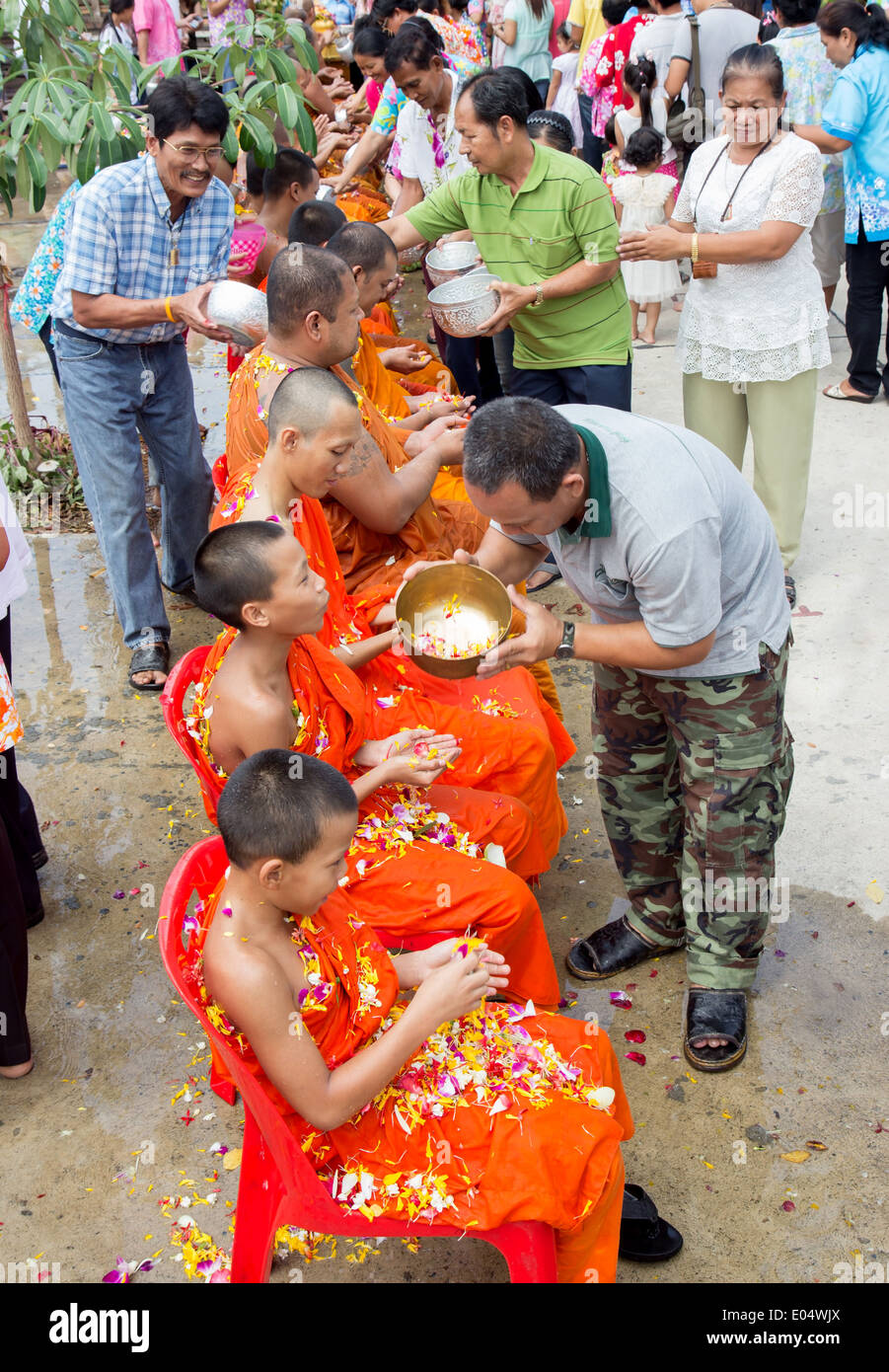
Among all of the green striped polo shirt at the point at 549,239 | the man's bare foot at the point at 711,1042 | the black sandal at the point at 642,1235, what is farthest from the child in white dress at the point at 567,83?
the black sandal at the point at 642,1235

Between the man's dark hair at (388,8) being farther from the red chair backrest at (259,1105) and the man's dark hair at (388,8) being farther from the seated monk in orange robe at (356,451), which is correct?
the red chair backrest at (259,1105)

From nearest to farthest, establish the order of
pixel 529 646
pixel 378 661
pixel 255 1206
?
pixel 255 1206, pixel 529 646, pixel 378 661

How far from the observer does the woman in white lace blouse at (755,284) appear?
4.17m

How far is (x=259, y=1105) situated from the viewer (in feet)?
6.64

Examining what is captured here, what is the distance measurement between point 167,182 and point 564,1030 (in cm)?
342

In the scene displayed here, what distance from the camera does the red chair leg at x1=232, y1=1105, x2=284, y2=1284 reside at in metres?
2.27

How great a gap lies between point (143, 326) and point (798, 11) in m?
4.29

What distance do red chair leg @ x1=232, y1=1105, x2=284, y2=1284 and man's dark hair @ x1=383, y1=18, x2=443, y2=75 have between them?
5.06 metres

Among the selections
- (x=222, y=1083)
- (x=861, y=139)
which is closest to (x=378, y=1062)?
(x=222, y=1083)

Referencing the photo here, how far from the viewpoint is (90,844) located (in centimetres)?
388

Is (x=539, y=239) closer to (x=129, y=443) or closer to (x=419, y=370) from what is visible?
(x=419, y=370)

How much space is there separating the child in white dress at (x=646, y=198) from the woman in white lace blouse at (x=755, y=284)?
1774mm

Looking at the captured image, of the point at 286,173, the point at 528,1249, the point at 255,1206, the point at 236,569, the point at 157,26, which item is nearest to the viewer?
the point at 528,1249
